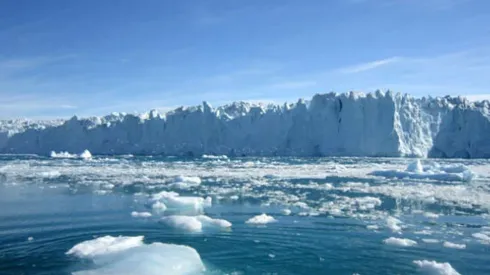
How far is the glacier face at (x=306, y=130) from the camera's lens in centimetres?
3403

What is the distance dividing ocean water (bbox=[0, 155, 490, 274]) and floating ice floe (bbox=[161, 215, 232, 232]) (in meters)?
0.03

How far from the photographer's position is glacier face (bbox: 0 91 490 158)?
34.0 meters

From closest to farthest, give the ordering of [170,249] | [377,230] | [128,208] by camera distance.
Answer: [170,249], [377,230], [128,208]

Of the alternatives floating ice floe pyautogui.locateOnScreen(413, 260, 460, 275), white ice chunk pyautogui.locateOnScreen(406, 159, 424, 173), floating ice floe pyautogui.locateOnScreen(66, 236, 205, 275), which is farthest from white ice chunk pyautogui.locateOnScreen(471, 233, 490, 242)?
white ice chunk pyautogui.locateOnScreen(406, 159, 424, 173)

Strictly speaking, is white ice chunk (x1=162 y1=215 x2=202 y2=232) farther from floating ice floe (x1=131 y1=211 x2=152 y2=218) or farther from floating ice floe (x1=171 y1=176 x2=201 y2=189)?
floating ice floe (x1=171 y1=176 x2=201 y2=189)

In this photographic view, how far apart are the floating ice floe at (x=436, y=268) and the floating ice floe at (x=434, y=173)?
12677mm

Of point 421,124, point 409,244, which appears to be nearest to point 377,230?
point 409,244

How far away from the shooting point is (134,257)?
5.73m

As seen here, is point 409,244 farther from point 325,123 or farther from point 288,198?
point 325,123

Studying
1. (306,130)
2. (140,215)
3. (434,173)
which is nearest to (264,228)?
(140,215)

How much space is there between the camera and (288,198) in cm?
1190

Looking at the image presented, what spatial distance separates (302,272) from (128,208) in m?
5.82

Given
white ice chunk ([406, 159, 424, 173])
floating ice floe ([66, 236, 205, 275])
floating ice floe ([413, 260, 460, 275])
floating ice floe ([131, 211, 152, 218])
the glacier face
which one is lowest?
floating ice floe ([413, 260, 460, 275])

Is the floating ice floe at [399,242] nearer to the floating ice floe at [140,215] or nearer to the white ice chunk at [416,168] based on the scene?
the floating ice floe at [140,215]
